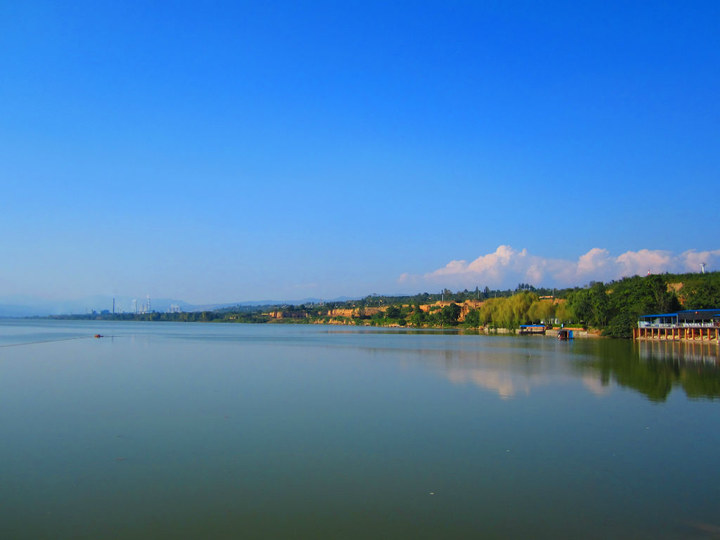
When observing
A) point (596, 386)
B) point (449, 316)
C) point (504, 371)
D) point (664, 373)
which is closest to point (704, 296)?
point (664, 373)

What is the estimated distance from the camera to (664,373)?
24438mm

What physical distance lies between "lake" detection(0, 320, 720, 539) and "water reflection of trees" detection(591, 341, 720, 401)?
40 cm

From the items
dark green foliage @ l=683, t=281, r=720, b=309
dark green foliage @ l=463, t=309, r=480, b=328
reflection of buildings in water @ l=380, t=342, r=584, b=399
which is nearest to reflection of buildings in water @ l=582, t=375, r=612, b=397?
reflection of buildings in water @ l=380, t=342, r=584, b=399

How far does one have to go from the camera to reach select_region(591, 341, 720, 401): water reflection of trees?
62.7 feet

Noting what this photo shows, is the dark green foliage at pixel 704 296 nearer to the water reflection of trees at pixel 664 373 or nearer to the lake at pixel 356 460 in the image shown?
the water reflection of trees at pixel 664 373

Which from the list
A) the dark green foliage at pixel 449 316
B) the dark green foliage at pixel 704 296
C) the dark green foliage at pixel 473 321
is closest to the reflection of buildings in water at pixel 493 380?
the dark green foliage at pixel 704 296

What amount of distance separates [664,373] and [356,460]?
1990 cm

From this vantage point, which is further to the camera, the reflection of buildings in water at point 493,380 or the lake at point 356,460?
the reflection of buildings in water at point 493,380

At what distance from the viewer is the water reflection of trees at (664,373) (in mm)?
19125

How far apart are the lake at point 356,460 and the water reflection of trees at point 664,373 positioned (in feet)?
1.31

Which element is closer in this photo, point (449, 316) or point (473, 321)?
point (473, 321)

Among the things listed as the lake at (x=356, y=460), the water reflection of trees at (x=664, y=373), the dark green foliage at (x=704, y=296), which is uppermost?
the dark green foliage at (x=704, y=296)

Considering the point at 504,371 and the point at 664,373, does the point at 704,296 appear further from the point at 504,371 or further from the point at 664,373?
the point at 504,371

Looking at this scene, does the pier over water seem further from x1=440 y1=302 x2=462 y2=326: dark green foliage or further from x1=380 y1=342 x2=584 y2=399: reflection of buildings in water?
x1=440 y1=302 x2=462 y2=326: dark green foliage
